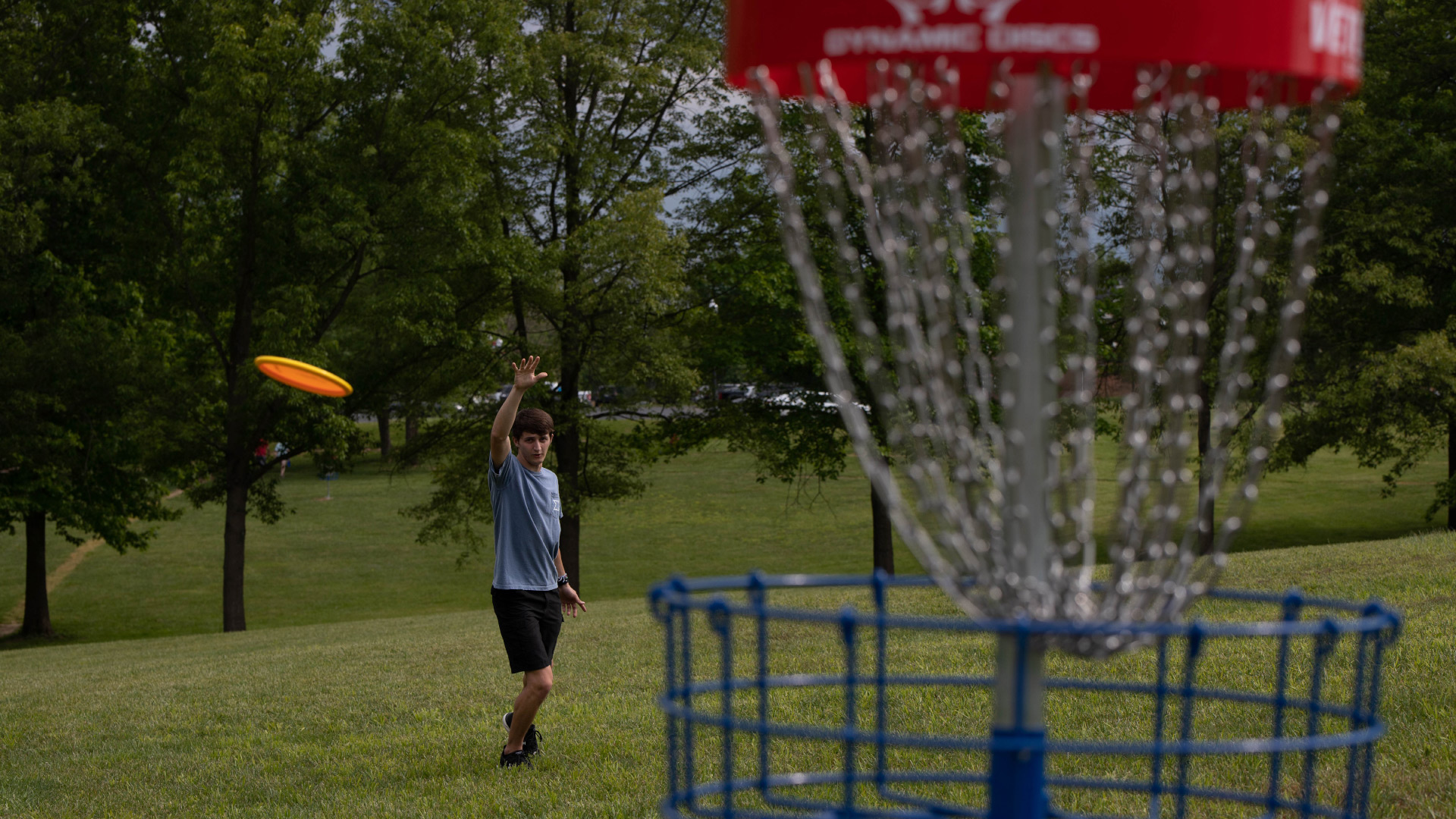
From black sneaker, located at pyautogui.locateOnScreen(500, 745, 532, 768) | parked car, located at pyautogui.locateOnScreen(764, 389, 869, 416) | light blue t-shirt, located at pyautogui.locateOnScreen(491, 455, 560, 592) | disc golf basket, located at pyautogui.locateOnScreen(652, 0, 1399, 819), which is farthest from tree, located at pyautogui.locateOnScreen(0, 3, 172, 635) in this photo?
disc golf basket, located at pyautogui.locateOnScreen(652, 0, 1399, 819)

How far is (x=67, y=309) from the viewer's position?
78.6ft

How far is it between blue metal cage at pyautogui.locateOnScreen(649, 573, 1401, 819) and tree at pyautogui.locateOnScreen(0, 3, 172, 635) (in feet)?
51.6

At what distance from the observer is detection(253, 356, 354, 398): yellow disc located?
27.8 ft

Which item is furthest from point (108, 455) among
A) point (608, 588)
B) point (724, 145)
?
point (724, 145)

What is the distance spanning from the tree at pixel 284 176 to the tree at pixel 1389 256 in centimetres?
1792

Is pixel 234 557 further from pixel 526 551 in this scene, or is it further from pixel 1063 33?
pixel 1063 33

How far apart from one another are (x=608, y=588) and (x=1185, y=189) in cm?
2959

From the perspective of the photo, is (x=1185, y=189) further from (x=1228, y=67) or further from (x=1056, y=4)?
(x=1056, y=4)

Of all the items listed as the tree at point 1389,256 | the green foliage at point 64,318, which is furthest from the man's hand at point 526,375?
the tree at point 1389,256

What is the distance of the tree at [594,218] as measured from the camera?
24.2 meters

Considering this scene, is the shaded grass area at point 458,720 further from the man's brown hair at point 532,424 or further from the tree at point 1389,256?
the tree at point 1389,256

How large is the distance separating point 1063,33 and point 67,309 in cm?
2600

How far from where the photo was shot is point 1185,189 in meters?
2.10

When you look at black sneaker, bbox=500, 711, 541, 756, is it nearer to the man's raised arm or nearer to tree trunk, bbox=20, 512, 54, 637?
the man's raised arm
